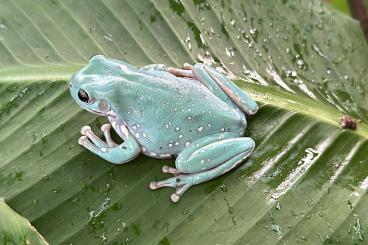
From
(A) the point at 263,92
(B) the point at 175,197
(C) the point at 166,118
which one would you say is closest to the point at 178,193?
(B) the point at 175,197

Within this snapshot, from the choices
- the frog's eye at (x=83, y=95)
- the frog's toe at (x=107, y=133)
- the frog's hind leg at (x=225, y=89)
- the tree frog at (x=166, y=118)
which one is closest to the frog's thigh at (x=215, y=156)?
the tree frog at (x=166, y=118)

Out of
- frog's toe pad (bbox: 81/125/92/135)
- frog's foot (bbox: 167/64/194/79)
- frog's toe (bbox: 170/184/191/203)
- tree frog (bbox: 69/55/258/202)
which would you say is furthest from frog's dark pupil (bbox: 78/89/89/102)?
frog's toe (bbox: 170/184/191/203)

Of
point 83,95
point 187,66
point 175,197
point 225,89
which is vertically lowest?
point 175,197

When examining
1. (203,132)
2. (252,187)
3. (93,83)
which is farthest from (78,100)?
(252,187)

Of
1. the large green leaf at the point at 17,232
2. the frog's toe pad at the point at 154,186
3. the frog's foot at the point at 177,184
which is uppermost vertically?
the large green leaf at the point at 17,232

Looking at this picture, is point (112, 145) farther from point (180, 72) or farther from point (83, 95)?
point (180, 72)

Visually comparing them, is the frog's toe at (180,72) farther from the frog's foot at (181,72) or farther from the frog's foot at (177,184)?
the frog's foot at (177,184)

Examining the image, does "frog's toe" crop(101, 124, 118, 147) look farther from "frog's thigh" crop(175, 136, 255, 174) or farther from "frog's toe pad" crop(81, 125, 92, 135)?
"frog's thigh" crop(175, 136, 255, 174)
